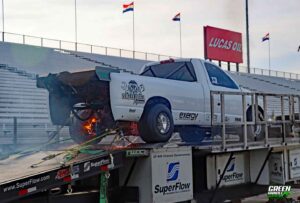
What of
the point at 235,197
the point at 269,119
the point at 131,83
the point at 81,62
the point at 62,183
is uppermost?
the point at 81,62

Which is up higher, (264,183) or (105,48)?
(105,48)

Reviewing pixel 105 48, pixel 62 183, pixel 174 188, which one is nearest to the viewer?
pixel 62 183

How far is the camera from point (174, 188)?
6.16 m

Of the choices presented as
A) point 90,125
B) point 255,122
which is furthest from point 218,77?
point 90,125

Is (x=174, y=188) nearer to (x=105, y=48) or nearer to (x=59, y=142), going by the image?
(x=59, y=142)

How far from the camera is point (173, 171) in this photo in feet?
20.2

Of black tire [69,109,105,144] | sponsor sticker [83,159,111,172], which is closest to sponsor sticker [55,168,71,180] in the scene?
sponsor sticker [83,159,111,172]

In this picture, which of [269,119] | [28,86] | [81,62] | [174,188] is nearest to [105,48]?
[81,62]

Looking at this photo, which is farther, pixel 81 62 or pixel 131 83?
pixel 81 62

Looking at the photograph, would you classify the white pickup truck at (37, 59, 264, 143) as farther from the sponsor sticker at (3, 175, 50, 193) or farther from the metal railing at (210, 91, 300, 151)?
the sponsor sticker at (3, 175, 50, 193)

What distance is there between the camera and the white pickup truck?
6867 millimetres

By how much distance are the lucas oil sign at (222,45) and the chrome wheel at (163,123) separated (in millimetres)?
29039

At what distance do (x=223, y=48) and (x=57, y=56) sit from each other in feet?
46.7

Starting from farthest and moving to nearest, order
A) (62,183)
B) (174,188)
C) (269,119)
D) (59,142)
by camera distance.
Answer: (269,119) < (59,142) < (174,188) < (62,183)
